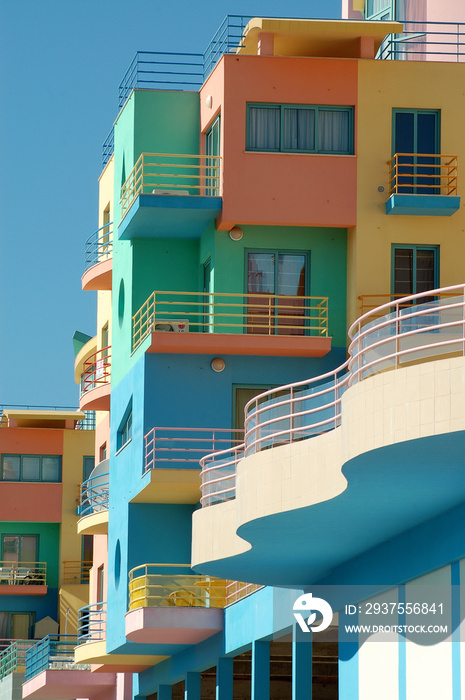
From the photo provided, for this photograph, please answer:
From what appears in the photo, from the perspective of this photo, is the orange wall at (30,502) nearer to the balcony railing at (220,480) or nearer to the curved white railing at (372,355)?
the balcony railing at (220,480)

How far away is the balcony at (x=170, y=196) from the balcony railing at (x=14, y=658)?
73.6 feet

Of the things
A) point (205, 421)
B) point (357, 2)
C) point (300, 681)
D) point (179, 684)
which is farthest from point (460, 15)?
point (300, 681)

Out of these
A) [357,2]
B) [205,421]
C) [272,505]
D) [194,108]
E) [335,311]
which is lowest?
[272,505]

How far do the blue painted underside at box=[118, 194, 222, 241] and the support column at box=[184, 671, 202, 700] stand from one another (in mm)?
10822

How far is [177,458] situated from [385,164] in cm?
865

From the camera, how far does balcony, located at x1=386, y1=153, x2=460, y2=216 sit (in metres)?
35.4

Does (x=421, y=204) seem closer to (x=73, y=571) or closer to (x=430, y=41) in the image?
(x=430, y=41)

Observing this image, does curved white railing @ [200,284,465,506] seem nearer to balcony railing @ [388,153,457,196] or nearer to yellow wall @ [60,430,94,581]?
balcony railing @ [388,153,457,196]

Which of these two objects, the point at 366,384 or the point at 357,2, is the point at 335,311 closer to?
the point at 366,384

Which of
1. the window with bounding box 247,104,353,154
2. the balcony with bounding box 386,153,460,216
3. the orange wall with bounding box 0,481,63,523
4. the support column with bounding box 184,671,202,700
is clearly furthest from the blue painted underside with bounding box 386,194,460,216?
the orange wall with bounding box 0,481,63,523

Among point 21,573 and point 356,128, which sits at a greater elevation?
point 356,128

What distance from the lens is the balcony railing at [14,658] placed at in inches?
2173

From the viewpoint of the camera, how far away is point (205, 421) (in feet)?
116

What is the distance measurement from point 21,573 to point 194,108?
29.4m
